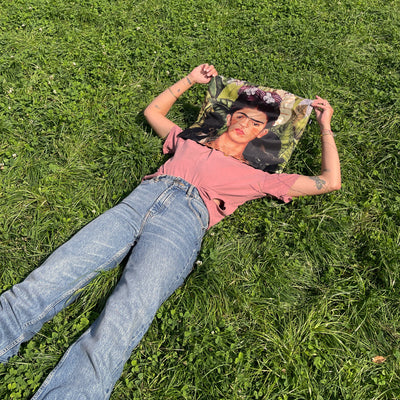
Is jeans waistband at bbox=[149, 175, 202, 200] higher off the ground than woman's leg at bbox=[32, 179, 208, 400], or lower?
higher

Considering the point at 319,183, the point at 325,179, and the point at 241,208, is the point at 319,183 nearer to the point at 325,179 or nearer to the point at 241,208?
the point at 325,179

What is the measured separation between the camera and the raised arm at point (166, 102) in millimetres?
4117

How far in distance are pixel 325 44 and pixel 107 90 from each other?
3.31 meters

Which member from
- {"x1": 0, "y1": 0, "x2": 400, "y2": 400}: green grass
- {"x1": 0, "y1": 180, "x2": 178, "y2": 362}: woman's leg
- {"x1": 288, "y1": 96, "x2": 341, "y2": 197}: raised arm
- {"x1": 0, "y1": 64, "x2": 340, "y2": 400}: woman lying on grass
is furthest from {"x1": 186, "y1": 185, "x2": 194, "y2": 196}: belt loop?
{"x1": 288, "y1": 96, "x2": 341, "y2": 197}: raised arm

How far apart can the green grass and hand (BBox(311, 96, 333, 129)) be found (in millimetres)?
450

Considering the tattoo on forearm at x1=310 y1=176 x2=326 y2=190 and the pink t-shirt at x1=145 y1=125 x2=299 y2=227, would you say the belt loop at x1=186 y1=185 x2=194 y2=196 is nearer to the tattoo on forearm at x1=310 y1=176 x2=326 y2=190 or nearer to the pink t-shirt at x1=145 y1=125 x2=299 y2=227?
the pink t-shirt at x1=145 y1=125 x2=299 y2=227

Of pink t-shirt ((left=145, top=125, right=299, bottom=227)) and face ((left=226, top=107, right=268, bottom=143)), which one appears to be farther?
face ((left=226, top=107, right=268, bottom=143))

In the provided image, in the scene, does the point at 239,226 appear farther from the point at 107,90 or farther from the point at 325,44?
the point at 325,44

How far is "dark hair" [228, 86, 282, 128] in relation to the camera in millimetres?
4004

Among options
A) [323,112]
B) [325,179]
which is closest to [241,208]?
[325,179]

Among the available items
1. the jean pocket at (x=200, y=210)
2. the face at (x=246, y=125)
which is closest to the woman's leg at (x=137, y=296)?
the jean pocket at (x=200, y=210)

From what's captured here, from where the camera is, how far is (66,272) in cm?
285

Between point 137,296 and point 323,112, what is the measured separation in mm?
2738

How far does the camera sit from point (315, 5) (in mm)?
5879
